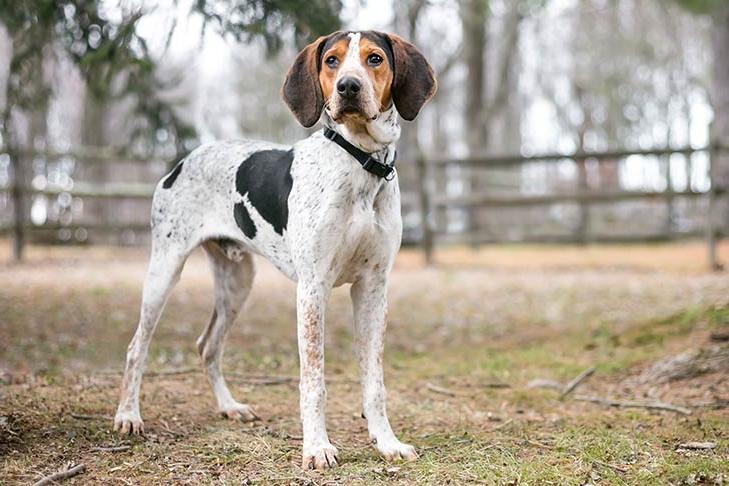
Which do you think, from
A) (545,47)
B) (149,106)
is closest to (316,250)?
(149,106)

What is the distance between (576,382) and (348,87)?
9.02ft

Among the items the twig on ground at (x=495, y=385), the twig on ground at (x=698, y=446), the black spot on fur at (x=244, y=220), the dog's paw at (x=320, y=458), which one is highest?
the black spot on fur at (x=244, y=220)

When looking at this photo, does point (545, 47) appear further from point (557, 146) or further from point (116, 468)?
point (116, 468)

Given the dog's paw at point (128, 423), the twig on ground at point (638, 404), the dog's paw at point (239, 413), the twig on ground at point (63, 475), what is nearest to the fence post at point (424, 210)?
the twig on ground at point (638, 404)

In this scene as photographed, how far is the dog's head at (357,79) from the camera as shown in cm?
333

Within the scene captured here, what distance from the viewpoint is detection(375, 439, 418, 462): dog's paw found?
140 inches

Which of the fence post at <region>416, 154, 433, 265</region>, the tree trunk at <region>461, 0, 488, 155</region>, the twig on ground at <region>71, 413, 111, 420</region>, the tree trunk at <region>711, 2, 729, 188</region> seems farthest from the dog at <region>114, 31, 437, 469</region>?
the tree trunk at <region>461, 0, 488, 155</region>

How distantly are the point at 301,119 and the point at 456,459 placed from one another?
66.2 inches

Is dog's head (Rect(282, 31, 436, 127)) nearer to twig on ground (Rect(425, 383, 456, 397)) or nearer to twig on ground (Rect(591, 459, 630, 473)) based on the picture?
twig on ground (Rect(591, 459, 630, 473))

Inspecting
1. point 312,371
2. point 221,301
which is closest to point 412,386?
point 221,301

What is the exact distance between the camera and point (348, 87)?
10.8 feet

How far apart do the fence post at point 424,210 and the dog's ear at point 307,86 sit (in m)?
10.1

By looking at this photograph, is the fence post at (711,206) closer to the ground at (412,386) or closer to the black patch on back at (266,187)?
the ground at (412,386)

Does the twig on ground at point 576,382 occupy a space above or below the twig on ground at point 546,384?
above
